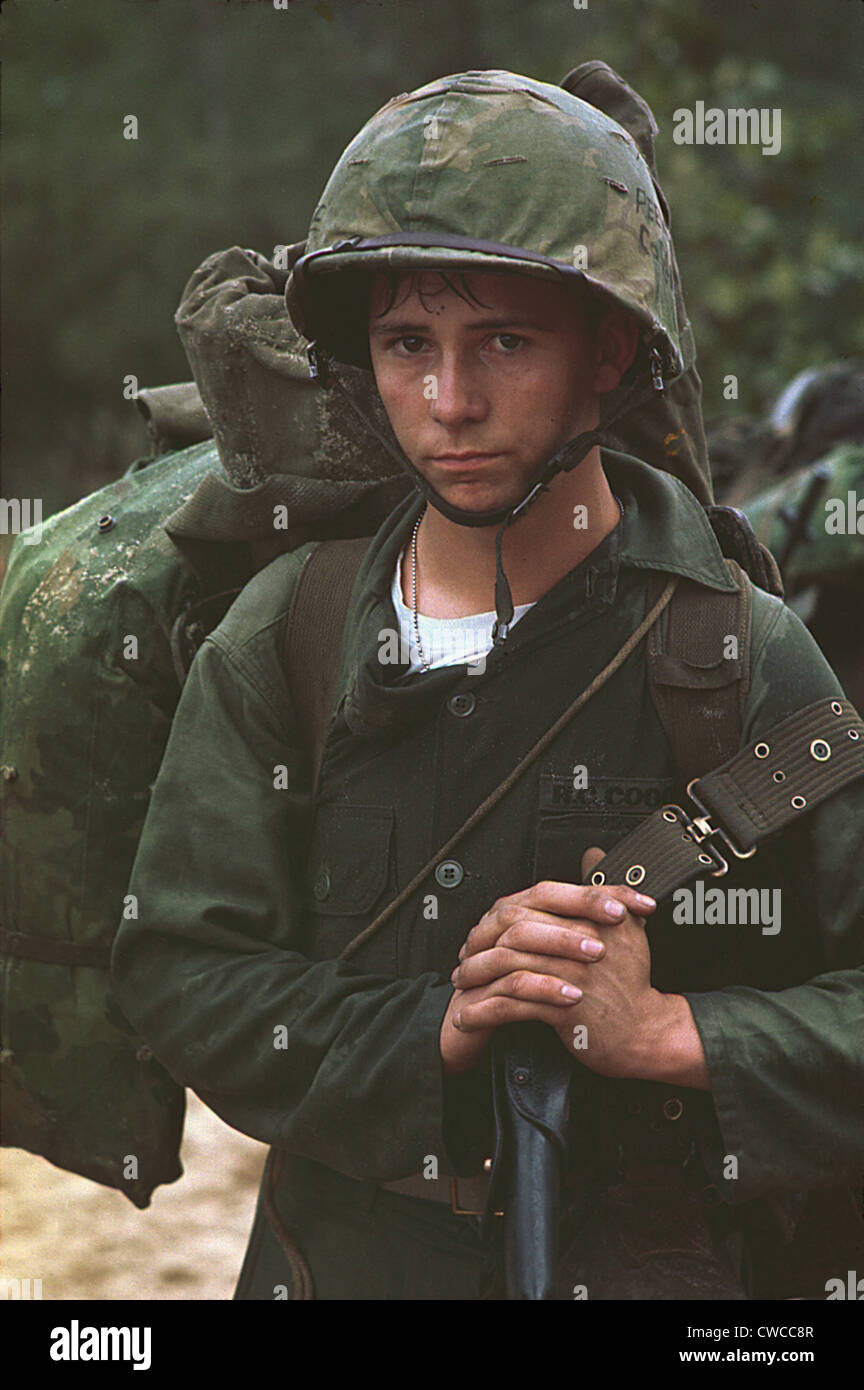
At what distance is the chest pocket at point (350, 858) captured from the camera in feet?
6.35

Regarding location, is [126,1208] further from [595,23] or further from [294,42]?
[294,42]

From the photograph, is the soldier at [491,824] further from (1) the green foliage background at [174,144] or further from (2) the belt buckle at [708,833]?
(1) the green foliage background at [174,144]

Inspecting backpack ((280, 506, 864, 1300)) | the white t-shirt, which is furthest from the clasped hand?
the white t-shirt

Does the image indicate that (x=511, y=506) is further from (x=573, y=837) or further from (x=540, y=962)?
(x=540, y=962)

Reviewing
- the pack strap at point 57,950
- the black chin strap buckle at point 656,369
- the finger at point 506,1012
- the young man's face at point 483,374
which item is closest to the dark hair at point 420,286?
the young man's face at point 483,374

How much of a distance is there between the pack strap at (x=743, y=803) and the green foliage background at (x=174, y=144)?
330 inches

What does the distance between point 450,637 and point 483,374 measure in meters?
0.36

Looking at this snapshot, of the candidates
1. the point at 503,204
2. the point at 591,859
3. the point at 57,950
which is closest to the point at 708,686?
the point at 591,859

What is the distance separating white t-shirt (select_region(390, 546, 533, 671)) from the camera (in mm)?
1953

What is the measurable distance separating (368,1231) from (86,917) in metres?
0.74

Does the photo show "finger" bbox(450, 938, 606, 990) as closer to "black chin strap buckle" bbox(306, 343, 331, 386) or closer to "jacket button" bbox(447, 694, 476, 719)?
"jacket button" bbox(447, 694, 476, 719)

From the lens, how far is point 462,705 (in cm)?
190

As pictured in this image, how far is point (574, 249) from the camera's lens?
1760 millimetres

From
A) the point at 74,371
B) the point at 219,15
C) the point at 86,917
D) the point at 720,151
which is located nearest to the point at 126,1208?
the point at 86,917
